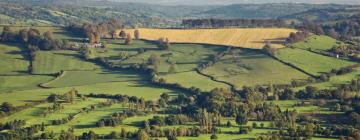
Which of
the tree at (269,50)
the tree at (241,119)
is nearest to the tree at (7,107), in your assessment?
the tree at (241,119)

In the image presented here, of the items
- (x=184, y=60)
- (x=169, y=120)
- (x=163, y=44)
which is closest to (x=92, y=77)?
(x=184, y=60)

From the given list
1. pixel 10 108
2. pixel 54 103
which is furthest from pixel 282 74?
pixel 10 108

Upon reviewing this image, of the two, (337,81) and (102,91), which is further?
(337,81)

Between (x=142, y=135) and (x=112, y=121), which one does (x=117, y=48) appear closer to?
(x=112, y=121)

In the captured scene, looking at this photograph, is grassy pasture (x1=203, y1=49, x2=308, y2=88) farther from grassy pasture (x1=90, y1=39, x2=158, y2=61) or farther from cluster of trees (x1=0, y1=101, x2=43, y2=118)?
cluster of trees (x1=0, y1=101, x2=43, y2=118)

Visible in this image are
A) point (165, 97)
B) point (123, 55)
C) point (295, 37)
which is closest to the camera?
point (165, 97)

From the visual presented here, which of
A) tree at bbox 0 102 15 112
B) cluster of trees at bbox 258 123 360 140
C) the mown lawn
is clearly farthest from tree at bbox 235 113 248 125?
the mown lawn
